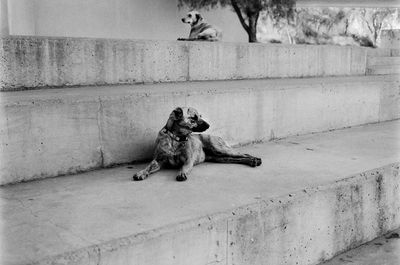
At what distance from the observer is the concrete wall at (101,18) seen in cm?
991

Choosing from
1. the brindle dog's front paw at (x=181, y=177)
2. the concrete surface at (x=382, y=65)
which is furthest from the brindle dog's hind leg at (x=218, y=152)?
the concrete surface at (x=382, y=65)

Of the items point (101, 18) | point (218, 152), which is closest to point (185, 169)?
point (218, 152)

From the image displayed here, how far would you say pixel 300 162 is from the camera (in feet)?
14.2

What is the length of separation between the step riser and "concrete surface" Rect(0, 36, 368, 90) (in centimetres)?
Result: 255

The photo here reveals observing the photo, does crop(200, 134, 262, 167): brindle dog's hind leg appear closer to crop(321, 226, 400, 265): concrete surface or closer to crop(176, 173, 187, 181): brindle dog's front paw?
crop(176, 173, 187, 181): brindle dog's front paw

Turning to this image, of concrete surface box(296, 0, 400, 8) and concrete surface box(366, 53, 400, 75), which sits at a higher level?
concrete surface box(296, 0, 400, 8)

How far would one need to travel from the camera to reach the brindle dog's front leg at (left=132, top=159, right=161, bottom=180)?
3.60 metres

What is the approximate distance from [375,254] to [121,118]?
2.22m

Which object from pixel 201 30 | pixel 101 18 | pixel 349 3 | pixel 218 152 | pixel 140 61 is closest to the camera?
pixel 218 152

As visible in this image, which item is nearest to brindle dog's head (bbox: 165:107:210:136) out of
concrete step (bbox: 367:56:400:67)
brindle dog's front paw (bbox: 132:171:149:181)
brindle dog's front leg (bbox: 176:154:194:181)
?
brindle dog's front leg (bbox: 176:154:194:181)

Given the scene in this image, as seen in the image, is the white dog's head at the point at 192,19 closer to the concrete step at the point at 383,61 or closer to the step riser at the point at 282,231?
the concrete step at the point at 383,61

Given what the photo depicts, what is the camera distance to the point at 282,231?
3.17 m

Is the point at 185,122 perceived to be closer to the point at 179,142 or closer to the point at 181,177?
the point at 179,142

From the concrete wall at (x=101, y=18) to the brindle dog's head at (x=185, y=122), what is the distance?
575 cm
